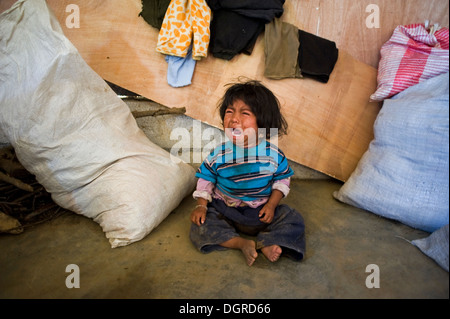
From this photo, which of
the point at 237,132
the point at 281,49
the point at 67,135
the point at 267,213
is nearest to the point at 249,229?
the point at 267,213

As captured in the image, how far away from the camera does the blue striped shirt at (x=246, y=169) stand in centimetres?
148

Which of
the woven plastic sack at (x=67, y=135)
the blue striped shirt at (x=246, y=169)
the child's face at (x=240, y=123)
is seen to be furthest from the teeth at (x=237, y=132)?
the woven plastic sack at (x=67, y=135)

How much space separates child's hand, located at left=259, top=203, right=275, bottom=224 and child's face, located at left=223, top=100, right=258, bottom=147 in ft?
1.07

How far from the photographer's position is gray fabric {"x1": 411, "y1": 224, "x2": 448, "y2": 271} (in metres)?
1.16

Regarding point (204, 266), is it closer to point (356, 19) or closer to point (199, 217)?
point (199, 217)

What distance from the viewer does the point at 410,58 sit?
1.69 m

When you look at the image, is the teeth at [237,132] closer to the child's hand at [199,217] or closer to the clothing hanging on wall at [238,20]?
the child's hand at [199,217]

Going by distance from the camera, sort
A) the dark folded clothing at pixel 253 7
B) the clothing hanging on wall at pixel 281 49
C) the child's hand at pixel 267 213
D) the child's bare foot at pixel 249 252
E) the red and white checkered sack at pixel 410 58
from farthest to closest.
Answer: the clothing hanging on wall at pixel 281 49
the dark folded clothing at pixel 253 7
the red and white checkered sack at pixel 410 58
the child's hand at pixel 267 213
the child's bare foot at pixel 249 252

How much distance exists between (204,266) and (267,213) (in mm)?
369

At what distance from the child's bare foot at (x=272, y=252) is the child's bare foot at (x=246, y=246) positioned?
0.06m

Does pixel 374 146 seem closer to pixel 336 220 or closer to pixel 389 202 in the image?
pixel 389 202
